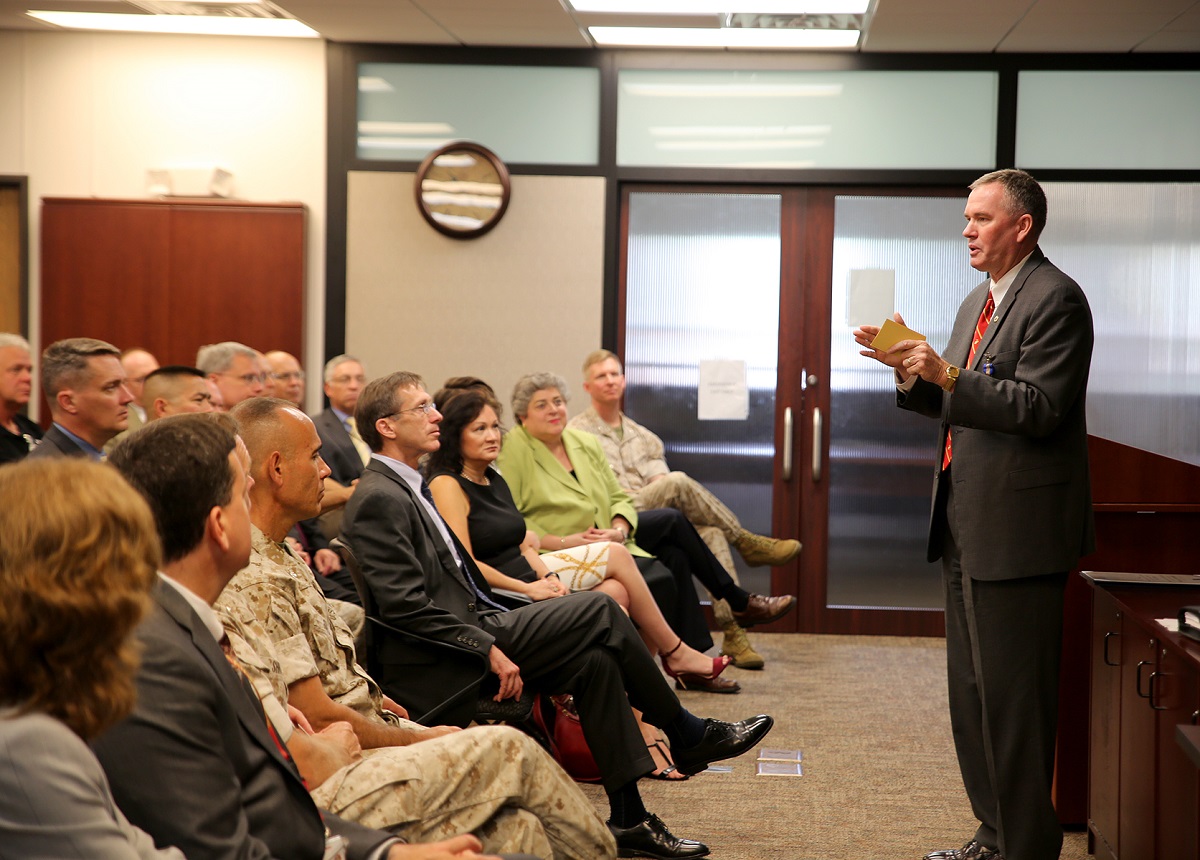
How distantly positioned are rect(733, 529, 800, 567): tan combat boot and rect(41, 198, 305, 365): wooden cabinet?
8.44 feet

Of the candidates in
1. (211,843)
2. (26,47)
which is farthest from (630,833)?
(26,47)

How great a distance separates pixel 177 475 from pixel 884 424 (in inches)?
202

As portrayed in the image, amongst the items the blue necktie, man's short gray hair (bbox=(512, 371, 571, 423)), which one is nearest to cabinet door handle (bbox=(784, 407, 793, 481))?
man's short gray hair (bbox=(512, 371, 571, 423))

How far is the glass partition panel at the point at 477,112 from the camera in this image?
6188 mm

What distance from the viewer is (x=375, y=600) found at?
3066 millimetres

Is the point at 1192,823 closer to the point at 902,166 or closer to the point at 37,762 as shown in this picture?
the point at 37,762

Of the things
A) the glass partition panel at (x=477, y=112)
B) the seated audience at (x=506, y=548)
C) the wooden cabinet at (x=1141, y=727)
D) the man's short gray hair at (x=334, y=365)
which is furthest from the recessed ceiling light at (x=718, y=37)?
the wooden cabinet at (x=1141, y=727)

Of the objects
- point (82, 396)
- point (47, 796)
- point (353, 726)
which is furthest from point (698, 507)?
point (47, 796)

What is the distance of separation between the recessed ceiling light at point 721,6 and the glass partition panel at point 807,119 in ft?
2.28

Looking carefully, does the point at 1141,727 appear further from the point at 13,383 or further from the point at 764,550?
the point at 13,383

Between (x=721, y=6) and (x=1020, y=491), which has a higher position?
(x=721, y=6)

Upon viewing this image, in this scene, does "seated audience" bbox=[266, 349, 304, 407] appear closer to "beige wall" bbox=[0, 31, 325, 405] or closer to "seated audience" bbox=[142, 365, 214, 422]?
"beige wall" bbox=[0, 31, 325, 405]

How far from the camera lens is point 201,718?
1.48 m

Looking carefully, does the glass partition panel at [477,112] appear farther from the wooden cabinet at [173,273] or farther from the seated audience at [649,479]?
the seated audience at [649,479]
